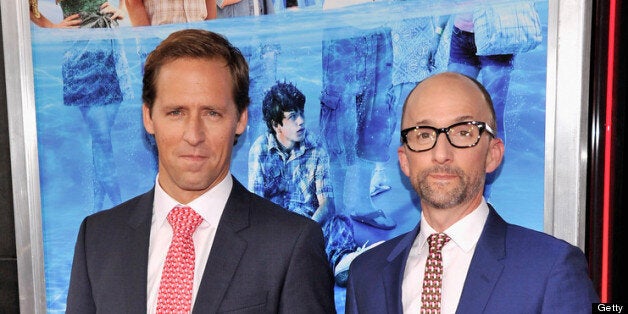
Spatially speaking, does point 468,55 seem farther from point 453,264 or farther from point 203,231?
point 203,231

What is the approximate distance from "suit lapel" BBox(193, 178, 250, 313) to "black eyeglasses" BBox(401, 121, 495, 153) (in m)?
0.53

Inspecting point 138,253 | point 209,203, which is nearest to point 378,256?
point 209,203

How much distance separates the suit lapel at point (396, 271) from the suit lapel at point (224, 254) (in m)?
0.41

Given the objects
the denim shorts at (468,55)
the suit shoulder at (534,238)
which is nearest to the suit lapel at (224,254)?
the suit shoulder at (534,238)

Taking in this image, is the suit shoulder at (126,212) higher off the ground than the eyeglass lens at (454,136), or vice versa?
the eyeglass lens at (454,136)

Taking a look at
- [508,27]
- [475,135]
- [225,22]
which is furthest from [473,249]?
[225,22]

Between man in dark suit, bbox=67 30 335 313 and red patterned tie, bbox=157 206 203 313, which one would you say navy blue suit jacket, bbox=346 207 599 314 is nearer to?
man in dark suit, bbox=67 30 335 313

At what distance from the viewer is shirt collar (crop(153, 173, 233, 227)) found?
2021 mm

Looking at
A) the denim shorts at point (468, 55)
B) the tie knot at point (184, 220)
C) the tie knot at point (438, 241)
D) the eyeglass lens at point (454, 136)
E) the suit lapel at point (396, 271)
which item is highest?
the denim shorts at point (468, 55)

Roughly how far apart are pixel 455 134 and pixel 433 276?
37 cm

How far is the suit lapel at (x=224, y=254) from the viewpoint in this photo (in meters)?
1.90

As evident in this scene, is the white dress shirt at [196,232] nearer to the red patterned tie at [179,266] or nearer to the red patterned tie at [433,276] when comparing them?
the red patterned tie at [179,266]

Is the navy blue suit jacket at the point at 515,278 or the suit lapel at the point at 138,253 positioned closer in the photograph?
the navy blue suit jacket at the point at 515,278

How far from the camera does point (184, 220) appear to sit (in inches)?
79.1
